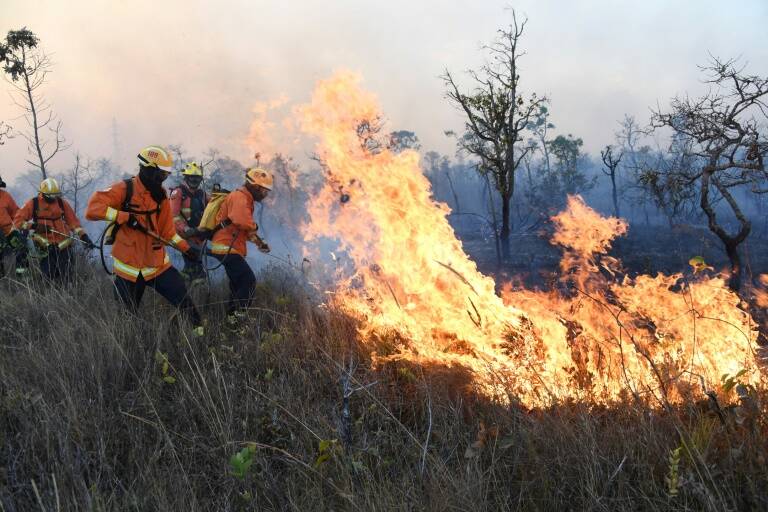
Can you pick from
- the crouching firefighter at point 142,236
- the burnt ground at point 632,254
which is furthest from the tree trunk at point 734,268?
the crouching firefighter at point 142,236

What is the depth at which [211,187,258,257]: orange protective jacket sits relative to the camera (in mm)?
5312

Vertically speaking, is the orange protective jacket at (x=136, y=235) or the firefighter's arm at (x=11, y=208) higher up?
the firefighter's arm at (x=11, y=208)

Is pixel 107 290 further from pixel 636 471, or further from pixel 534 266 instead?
pixel 534 266

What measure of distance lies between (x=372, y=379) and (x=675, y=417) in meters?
1.94

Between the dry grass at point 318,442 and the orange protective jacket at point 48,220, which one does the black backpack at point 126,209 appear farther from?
the orange protective jacket at point 48,220

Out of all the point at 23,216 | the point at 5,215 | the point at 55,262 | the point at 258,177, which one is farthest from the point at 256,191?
the point at 5,215

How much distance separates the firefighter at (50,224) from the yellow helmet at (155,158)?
2.58 metres

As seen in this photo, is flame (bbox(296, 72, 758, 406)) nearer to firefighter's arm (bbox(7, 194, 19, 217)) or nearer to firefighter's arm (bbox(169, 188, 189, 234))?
firefighter's arm (bbox(169, 188, 189, 234))

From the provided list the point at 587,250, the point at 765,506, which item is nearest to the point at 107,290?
the point at 587,250

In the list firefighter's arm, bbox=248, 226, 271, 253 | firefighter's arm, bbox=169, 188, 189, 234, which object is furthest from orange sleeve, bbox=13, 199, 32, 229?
firefighter's arm, bbox=248, 226, 271, 253

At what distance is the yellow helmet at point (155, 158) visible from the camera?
451cm

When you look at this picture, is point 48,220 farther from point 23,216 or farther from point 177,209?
point 177,209

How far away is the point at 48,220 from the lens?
6812 mm

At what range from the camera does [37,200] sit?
6.80 m
